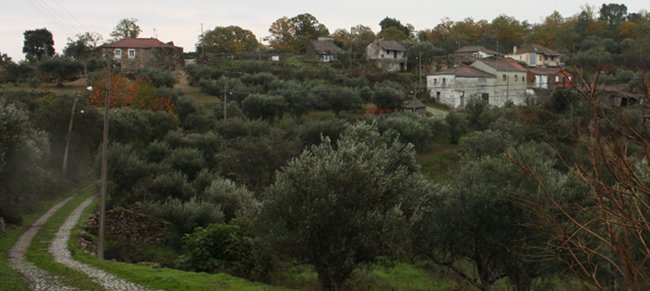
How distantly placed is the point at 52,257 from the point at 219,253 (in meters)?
5.64

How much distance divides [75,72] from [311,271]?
63646 millimetres

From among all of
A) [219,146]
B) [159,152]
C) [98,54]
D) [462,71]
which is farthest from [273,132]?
[98,54]

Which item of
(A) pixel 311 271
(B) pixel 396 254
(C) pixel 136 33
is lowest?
(A) pixel 311 271

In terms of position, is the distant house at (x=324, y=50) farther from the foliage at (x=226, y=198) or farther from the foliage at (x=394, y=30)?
the foliage at (x=226, y=198)

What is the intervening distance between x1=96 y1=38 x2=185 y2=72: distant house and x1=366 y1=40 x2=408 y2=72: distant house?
1297 inches

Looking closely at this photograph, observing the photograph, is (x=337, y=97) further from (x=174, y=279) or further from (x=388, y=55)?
(x=174, y=279)

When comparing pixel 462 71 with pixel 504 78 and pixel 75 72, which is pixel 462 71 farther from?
pixel 75 72

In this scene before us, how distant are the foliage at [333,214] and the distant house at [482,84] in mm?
62936

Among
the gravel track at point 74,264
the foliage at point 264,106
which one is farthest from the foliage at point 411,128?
the gravel track at point 74,264

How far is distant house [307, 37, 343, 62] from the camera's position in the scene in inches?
4154

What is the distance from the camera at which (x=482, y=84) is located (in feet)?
265

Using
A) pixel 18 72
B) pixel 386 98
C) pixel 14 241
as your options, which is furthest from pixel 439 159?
pixel 18 72

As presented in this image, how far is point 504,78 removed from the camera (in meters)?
82.9

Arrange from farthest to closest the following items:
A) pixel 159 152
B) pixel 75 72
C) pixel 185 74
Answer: pixel 185 74 < pixel 75 72 < pixel 159 152
